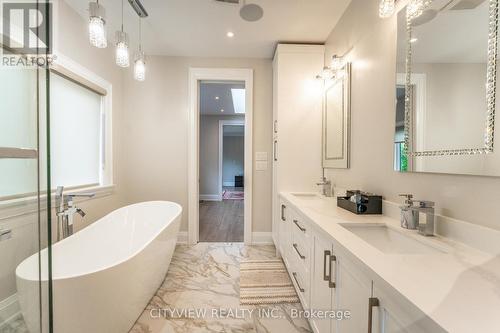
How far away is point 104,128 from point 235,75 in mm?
1809

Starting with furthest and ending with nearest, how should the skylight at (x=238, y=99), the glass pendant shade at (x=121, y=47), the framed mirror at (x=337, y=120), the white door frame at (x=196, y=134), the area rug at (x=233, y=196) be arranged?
1. the area rug at (x=233, y=196)
2. the skylight at (x=238, y=99)
3. the white door frame at (x=196, y=134)
4. the framed mirror at (x=337, y=120)
5. the glass pendant shade at (x=121, y=47)

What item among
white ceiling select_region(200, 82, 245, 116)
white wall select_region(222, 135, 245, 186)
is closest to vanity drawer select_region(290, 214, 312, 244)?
white ceiling select_region(200, 82, 245, 116)

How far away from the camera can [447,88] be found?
3.35 ft

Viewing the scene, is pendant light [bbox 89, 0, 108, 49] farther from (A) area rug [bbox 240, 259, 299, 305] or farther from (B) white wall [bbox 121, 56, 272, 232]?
(A) area rug [bbox 240, 259, 299, 305]

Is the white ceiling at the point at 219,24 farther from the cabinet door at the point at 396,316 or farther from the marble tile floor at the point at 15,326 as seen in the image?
the marble tile floor at the point at 15,326

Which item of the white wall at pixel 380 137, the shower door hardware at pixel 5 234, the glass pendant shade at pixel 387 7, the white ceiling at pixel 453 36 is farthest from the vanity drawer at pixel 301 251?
the shower door hardware at pixel 5 234

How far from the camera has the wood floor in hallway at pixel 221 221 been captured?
341 centimetres

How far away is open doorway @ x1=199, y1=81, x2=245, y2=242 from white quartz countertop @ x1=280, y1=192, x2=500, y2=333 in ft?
8.80

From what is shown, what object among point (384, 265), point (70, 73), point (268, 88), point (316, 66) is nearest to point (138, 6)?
point (70, 73)

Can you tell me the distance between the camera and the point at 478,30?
3.00ft

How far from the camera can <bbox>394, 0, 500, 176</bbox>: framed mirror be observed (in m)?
0.87

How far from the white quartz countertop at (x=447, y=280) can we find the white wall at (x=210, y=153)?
5516mm

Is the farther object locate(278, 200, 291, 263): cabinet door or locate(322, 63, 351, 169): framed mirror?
locate(278, 200, 291, 263): cabinet door

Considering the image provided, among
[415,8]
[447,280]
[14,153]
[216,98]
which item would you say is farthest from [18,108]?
[216,98]
